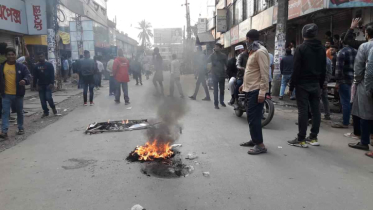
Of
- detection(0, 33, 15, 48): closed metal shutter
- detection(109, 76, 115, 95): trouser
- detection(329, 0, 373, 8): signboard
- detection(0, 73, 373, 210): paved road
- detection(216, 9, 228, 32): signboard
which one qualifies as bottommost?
detection(0, 73, 373, 210): paved road

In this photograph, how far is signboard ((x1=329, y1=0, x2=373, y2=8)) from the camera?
8.62m

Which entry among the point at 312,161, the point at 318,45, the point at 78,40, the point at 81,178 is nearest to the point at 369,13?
Answer: the point at 318,45

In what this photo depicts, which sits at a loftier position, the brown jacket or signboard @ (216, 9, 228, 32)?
signboard @ (216, 9, 228, 32)

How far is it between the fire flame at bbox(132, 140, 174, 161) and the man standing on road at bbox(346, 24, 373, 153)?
120 inches

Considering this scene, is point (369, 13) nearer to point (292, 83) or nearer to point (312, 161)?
point (292, 83)

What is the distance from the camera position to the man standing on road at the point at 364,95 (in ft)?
14.1

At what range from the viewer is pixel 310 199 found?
115 inches

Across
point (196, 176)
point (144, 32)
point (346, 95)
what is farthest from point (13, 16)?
point (144, 32)

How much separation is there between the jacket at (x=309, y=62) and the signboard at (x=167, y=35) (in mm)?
78101

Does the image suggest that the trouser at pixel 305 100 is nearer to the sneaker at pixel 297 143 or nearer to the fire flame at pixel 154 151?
the sneaker at pixel 297 143

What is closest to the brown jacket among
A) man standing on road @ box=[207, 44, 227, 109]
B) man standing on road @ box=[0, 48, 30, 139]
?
man standing on road @ box=[207, 44, 227, 109]

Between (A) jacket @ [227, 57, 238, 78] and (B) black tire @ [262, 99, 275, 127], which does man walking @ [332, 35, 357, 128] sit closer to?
(B) black tire @ [262, 99, 275, 127]

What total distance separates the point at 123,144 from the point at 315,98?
135 inches

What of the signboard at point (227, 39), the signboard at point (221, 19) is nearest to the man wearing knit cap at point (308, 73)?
the signboard at point (227, 39)
